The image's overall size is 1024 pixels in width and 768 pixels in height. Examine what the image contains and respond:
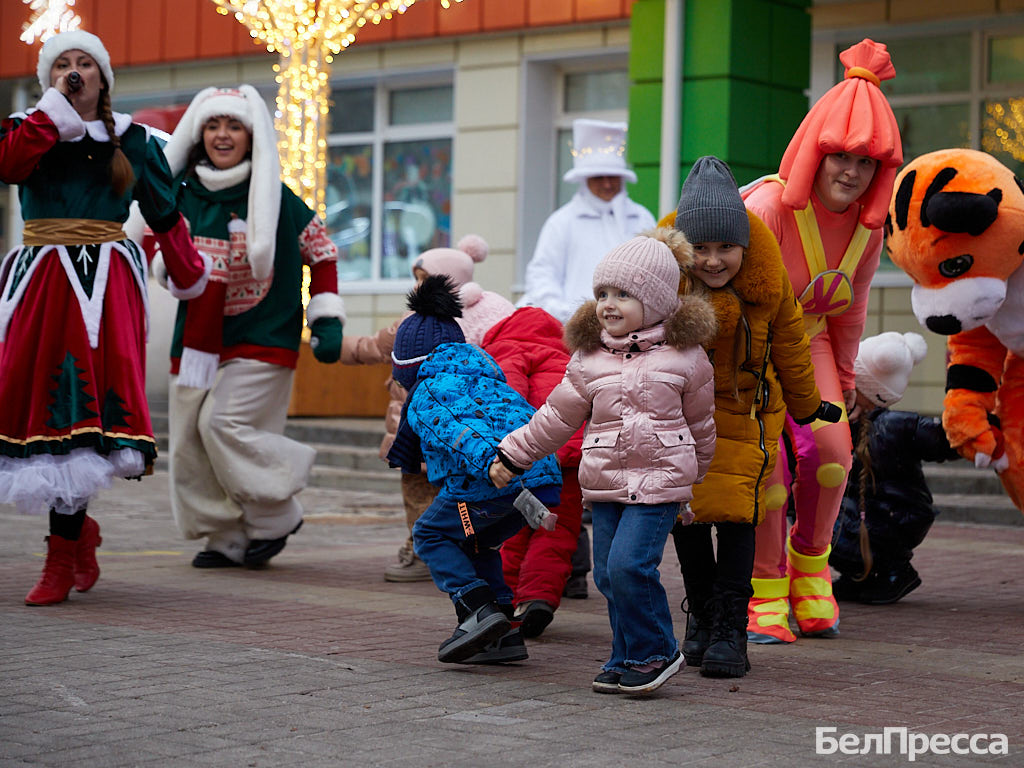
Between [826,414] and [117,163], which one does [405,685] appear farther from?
[117,163]

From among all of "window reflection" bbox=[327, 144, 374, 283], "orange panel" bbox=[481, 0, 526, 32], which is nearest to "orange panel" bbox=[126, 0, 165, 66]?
"window reflection" bbox=[327, 144, 374, 283]

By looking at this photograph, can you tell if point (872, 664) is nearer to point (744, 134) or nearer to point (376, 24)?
point (744, 134)

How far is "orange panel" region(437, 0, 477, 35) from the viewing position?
1516cm


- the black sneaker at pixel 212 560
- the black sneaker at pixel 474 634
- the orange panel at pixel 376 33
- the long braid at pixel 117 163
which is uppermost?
the orange panel at pixel 376 33

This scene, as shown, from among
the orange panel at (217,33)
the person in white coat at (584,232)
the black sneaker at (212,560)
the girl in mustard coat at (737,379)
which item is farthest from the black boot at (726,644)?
the orange panel at (217,33)

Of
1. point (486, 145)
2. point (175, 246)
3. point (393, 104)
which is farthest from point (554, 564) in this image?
point (393, 104)

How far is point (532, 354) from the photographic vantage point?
19.9ft

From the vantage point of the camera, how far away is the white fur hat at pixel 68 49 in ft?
21.0

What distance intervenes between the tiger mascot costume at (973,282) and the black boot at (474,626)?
244cm

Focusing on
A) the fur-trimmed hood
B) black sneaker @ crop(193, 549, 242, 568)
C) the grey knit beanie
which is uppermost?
the grey knit beanie

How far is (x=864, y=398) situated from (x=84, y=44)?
11.9ft

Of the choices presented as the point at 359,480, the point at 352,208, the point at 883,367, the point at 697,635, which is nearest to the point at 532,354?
the point at 697,635

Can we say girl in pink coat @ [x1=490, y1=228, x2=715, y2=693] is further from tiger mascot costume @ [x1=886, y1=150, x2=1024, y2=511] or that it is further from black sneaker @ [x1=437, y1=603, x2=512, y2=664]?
tiger mascot costume @ [x1=886, y1=150, x2=1024, y2=511]

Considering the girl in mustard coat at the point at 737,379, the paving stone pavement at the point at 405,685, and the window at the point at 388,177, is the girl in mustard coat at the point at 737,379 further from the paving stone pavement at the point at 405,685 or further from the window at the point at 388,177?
the window at the point at 388,177
